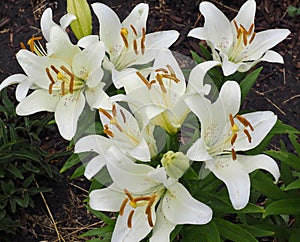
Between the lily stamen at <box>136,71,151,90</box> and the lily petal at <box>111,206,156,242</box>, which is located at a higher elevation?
the lily stamen at <box>136,71,151,90</box>

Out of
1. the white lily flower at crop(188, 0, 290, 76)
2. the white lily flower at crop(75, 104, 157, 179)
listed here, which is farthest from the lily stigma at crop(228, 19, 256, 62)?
the white lily flower at crop(75, 104, 157, 179)

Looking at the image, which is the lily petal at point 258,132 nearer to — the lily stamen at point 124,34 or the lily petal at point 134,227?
the lily petal at point 134,227

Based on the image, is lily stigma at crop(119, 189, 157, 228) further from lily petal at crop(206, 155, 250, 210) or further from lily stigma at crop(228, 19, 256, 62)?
lily stigma at crop(228, 19, 256, 62)

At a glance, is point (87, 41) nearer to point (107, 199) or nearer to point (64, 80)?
point (64, 80)

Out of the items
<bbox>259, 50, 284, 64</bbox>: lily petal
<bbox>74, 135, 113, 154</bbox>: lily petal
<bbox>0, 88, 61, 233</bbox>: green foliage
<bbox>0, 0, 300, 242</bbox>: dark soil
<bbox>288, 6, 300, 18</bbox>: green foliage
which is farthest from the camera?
<bbox>288, 6, 300, 18</bbox>: green foliage

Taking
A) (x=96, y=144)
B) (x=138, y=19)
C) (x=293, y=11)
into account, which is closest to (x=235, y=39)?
(x=138, y=19)

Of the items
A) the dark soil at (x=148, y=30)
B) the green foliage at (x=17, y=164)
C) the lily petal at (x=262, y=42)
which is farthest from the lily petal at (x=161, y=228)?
the dark soil at (x=148, y=30)

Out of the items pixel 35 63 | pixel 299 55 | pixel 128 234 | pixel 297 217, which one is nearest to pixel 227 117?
pixel 128 234
